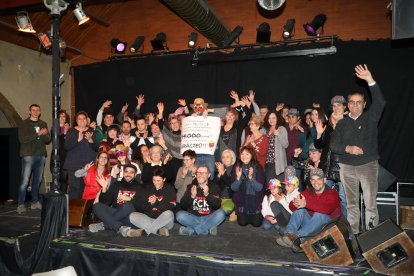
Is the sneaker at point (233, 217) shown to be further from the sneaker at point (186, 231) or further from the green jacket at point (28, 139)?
the green jacket at point (28, 139)

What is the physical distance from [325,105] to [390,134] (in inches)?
48.9

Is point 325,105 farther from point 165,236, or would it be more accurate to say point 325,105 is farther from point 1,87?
point 1,87

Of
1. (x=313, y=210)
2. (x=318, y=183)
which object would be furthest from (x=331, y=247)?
(x=318, y=183)

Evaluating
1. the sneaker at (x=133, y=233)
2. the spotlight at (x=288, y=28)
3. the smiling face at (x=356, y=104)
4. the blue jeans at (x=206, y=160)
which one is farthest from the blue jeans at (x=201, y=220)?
the spotlight at (x=288, y=28)

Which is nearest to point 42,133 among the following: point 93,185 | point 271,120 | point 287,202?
point 93,185

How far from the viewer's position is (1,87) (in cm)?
749

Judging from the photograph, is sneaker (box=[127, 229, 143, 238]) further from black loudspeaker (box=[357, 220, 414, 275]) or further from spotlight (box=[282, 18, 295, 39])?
spotlight (box=[282, 18, 295, 39])

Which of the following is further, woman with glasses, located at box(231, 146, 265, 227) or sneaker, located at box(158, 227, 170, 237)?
woman with glasses, located at box(231, 146, 265, 227)

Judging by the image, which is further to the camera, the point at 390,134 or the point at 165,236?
the point at 390,134

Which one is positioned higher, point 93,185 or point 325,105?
point 325,105

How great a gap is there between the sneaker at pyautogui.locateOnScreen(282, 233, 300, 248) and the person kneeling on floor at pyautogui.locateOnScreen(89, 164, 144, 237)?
1961 millimetres

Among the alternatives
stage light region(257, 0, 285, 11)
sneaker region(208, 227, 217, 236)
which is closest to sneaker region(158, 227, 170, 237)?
sneaker region(208, 227, 217, 236)

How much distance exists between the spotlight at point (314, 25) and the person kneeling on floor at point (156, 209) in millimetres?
4382

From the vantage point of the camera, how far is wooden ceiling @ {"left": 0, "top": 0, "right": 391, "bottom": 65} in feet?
23.4
